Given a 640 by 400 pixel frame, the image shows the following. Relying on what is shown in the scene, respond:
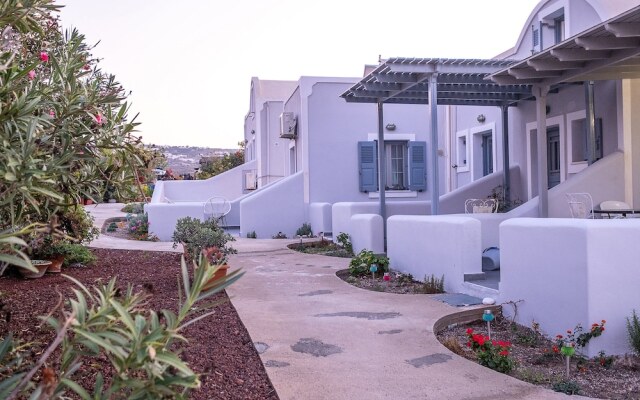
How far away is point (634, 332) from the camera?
17.8 ft

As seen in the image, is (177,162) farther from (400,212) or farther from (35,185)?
(35,185)

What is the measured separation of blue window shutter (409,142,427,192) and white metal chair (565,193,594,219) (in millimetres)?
8550

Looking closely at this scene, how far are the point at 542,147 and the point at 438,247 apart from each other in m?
2.46

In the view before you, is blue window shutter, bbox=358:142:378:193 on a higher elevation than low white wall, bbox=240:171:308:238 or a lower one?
higher

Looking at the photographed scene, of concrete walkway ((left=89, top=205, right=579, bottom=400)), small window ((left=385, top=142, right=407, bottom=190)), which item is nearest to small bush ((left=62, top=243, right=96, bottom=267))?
concrete walkway ((left=89, top=205, right=579, bottom=400))

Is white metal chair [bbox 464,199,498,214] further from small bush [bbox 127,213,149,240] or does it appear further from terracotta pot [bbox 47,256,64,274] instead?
small bush [bbox 127,213,149,240]

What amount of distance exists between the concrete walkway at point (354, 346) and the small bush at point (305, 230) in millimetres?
8083

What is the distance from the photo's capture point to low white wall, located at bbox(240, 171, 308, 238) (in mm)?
18484

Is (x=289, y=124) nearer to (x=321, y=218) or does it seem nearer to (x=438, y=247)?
(x=321, y=218)

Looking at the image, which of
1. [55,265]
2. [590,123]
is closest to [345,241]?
[590,123]

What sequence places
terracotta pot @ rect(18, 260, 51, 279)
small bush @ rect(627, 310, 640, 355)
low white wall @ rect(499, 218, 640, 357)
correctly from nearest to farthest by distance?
small bush @ rect(627, 310, 640, 355) < low white wall @ rect(499, 218, 640, 357) < terracotta pot @ rect(18, 260, 51, 279)

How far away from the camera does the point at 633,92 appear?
33.7 feet

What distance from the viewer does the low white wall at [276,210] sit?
18484 millimetres

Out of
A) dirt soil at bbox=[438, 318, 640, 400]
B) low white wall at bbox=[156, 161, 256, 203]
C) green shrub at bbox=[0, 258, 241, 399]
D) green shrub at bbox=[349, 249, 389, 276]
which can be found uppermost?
low white wall at bbox=[156, 161, 256, 203]
